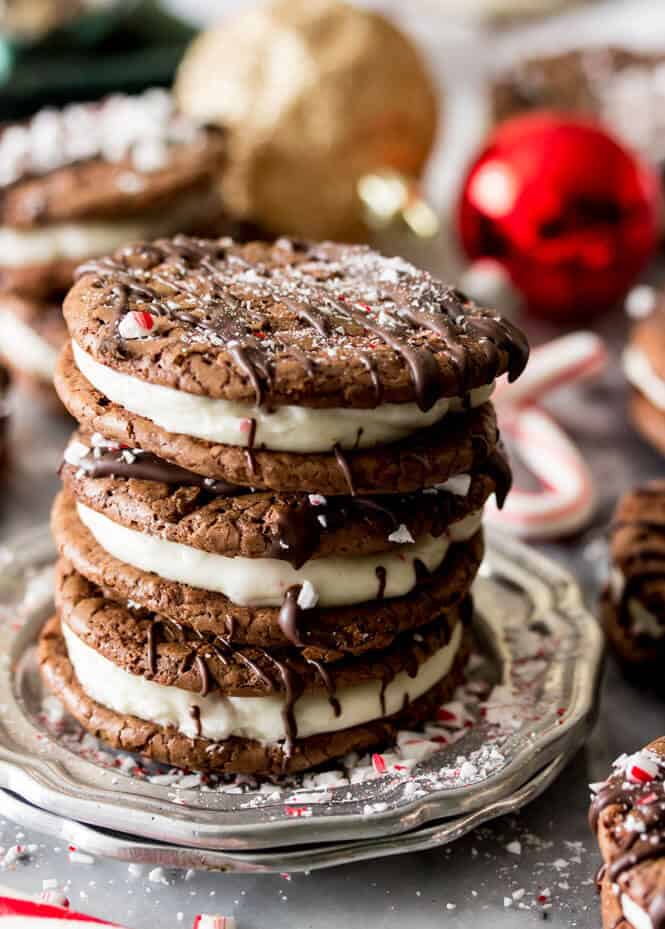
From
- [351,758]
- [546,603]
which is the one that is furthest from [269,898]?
[546,603]

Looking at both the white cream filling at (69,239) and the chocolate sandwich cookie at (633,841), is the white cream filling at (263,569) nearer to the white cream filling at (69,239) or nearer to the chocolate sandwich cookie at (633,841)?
the chocolate sandwich cookie at (633,841)

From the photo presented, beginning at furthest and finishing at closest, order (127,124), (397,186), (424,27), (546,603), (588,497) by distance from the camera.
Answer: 1. (424,27)
2. (397,186)
3. (127,124)
4. (588,497)
5. (546,603)

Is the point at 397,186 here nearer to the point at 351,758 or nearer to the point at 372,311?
the point at 372,311

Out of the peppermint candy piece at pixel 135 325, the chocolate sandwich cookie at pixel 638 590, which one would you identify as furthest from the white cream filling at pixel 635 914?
the peppermint candy piece at pixel 135 325

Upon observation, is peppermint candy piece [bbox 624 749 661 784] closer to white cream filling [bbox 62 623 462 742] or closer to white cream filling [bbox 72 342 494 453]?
white cream filling [bbox 62 623 462 742]

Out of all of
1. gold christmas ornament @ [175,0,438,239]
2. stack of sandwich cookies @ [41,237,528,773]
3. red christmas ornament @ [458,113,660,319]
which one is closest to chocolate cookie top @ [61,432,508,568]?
stack of sandwich cookies @ [41,237,528,773]

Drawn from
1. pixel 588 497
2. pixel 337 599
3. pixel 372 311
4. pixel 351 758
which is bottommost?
pixel 588 497
